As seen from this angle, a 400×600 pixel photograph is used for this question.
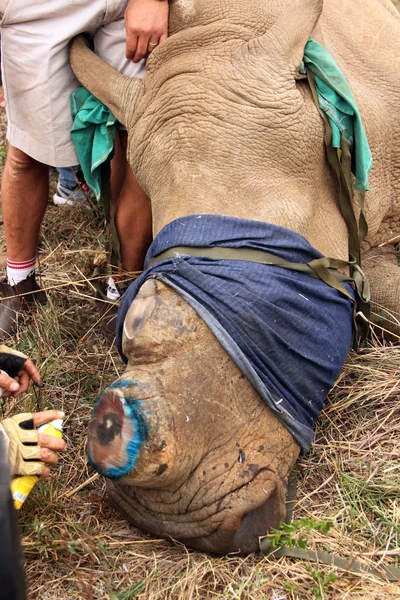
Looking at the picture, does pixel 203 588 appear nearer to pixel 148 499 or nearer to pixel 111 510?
pixel 148 499

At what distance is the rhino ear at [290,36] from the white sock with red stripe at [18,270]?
1766mm

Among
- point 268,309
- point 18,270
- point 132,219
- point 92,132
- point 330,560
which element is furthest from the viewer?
point 18,270

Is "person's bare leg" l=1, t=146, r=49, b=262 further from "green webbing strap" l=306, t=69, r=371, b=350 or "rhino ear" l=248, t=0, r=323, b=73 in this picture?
"green webbing strap" l=306, t=69, r=371, b=350

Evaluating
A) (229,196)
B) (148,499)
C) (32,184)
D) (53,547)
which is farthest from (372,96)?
(53,547)

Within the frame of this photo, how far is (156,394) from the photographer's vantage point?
7.09 ft

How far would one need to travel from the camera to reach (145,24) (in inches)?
118

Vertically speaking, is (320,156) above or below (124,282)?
above

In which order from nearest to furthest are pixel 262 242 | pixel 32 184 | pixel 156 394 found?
pixel 156 394
pixel 262 242
pixel 32 184

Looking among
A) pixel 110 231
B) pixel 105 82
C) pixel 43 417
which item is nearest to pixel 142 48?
pixel 105 82

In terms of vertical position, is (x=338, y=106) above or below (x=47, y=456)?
above

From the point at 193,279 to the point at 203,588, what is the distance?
96 centimetres

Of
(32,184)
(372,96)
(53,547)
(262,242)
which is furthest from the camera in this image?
(32,184)

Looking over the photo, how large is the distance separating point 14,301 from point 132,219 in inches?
33.6

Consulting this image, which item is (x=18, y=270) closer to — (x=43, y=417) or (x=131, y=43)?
(x=131, y=43)
